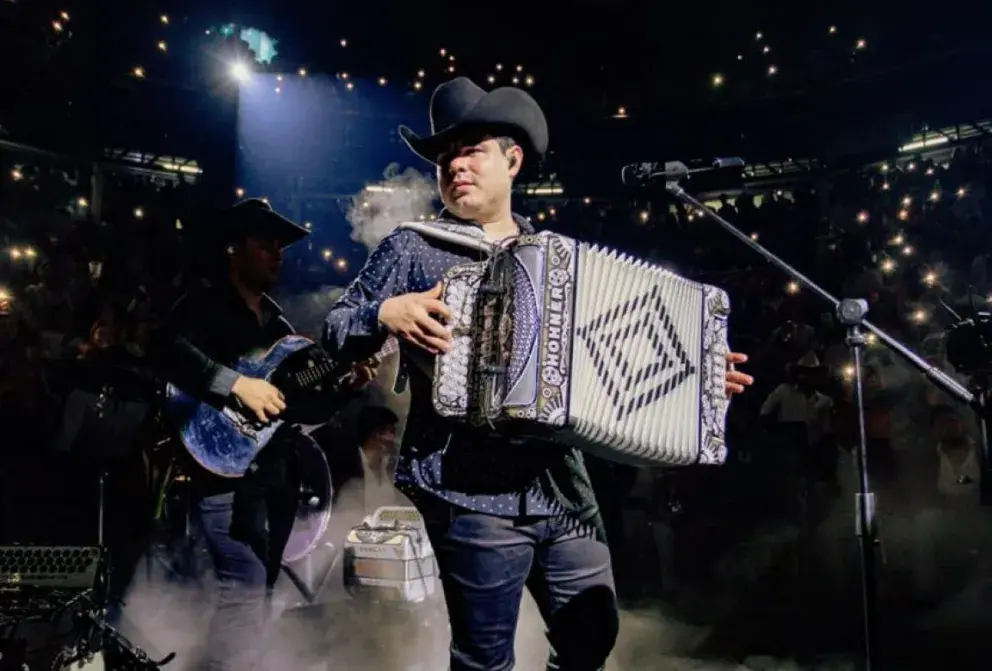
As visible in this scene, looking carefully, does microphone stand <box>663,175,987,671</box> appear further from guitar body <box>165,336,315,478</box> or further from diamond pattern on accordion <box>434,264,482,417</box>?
guitar body <box>165,336,315,478</box>

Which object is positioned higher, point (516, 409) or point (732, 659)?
point (516, 409)

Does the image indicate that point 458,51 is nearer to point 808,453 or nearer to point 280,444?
point 808,453

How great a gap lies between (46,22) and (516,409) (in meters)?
14.5

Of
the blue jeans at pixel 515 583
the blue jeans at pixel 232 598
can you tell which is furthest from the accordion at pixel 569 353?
the blue jeans at pixel 232 598

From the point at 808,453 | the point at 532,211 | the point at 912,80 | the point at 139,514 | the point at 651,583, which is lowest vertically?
the point at 651,583

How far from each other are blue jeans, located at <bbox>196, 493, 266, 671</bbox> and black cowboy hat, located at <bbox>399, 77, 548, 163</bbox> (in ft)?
6.97

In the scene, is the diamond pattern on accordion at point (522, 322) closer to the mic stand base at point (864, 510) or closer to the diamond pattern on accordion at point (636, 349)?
→ the diamond pattern on accordion at point (636, 349)

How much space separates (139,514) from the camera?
252 inches

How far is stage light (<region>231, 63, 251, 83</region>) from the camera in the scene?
1427cm

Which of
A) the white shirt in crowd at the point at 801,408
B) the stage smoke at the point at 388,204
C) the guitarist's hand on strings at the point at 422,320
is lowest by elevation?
the white shirt in crowd at the point at 801,408

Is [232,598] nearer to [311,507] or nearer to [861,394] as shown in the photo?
[311,507]

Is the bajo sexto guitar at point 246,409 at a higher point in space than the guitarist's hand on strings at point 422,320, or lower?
lower

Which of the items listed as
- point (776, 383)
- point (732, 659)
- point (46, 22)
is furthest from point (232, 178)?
point (732, 659)

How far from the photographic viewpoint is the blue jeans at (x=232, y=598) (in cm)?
336
